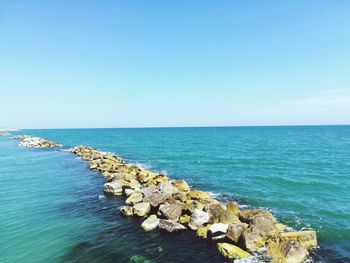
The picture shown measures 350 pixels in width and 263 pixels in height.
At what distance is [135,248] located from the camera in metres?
15.7

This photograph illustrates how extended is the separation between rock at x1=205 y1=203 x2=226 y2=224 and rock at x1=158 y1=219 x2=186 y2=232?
2.05 metres

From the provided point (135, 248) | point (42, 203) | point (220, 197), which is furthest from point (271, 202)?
point (42, 203)

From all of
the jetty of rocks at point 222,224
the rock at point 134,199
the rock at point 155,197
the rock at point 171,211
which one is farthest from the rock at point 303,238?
the rock at point 134,199

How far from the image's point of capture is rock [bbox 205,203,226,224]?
60.2 feet

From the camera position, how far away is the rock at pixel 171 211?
19487 mm

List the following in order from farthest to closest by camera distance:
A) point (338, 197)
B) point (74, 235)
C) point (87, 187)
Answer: point (87, 187) < point (338, 197) < point (74, 235)

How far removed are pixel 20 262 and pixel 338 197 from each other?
2656 cm

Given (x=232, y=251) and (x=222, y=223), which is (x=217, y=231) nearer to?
(x=222, y=223)

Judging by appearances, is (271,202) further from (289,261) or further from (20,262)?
(20,262)

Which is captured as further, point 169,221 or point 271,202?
point 271,202

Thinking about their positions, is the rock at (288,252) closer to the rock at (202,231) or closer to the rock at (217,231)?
the rock at (217,231)

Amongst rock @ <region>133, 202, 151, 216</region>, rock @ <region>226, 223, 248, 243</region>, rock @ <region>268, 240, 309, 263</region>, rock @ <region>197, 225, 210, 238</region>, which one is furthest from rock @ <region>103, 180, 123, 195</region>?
rock @ <region>268, 240, 309, 263</region>

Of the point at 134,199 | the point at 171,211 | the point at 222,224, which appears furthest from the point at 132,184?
the point at 222,224

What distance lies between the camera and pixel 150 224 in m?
18.5
